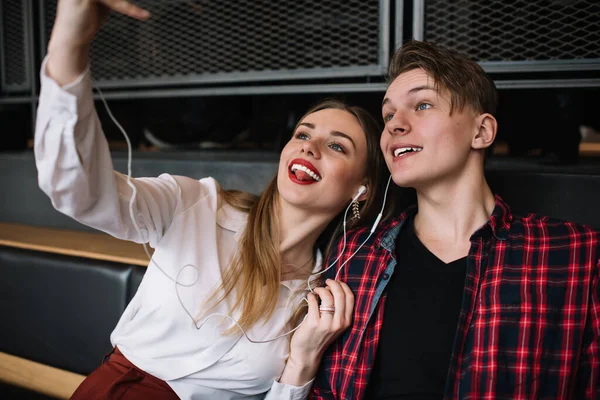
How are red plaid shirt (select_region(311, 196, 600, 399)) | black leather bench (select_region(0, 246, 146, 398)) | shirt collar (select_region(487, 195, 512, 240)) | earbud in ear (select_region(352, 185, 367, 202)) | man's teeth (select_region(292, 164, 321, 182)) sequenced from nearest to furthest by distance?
red plaid shirt (select_region(311, 196, 600, 399)) < shirt collar (select_region(487, 195, 512, 240)) < man's teeth (select_region(292, 164, 321, 182)) < earbud in ear (select_region(352, 185, 367, 202)) < black leather bench (select_region(0, 246, 146, 398))

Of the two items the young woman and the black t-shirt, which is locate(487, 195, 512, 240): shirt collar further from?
the young woman

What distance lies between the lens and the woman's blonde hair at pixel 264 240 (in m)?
1.23

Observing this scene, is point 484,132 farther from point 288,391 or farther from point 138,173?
point 138,173

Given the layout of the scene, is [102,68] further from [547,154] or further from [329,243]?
[547,154]

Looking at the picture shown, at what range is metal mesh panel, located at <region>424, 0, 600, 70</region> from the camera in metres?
1.48

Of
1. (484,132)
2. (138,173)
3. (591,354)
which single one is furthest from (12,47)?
(591,354)

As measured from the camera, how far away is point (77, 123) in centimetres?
80

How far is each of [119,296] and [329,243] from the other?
576mm

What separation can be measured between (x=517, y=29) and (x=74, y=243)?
142 centimetres

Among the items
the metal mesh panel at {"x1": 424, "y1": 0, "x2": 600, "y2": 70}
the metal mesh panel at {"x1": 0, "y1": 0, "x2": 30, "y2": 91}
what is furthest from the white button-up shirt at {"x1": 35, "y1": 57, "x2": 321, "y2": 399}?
the metal mesh panel at {"x1": 0, "y1": 0, "x2": 30, "y2": 91}

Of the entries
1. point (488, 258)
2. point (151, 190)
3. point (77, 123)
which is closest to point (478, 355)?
point (488, 258)

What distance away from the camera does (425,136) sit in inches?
46.8

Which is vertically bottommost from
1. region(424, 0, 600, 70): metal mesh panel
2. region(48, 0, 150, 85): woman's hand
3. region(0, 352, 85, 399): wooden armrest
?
region(0, 352, 85, 399): wooden armrest

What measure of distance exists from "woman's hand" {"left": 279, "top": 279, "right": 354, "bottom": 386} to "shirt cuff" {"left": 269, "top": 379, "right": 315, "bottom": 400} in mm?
10
